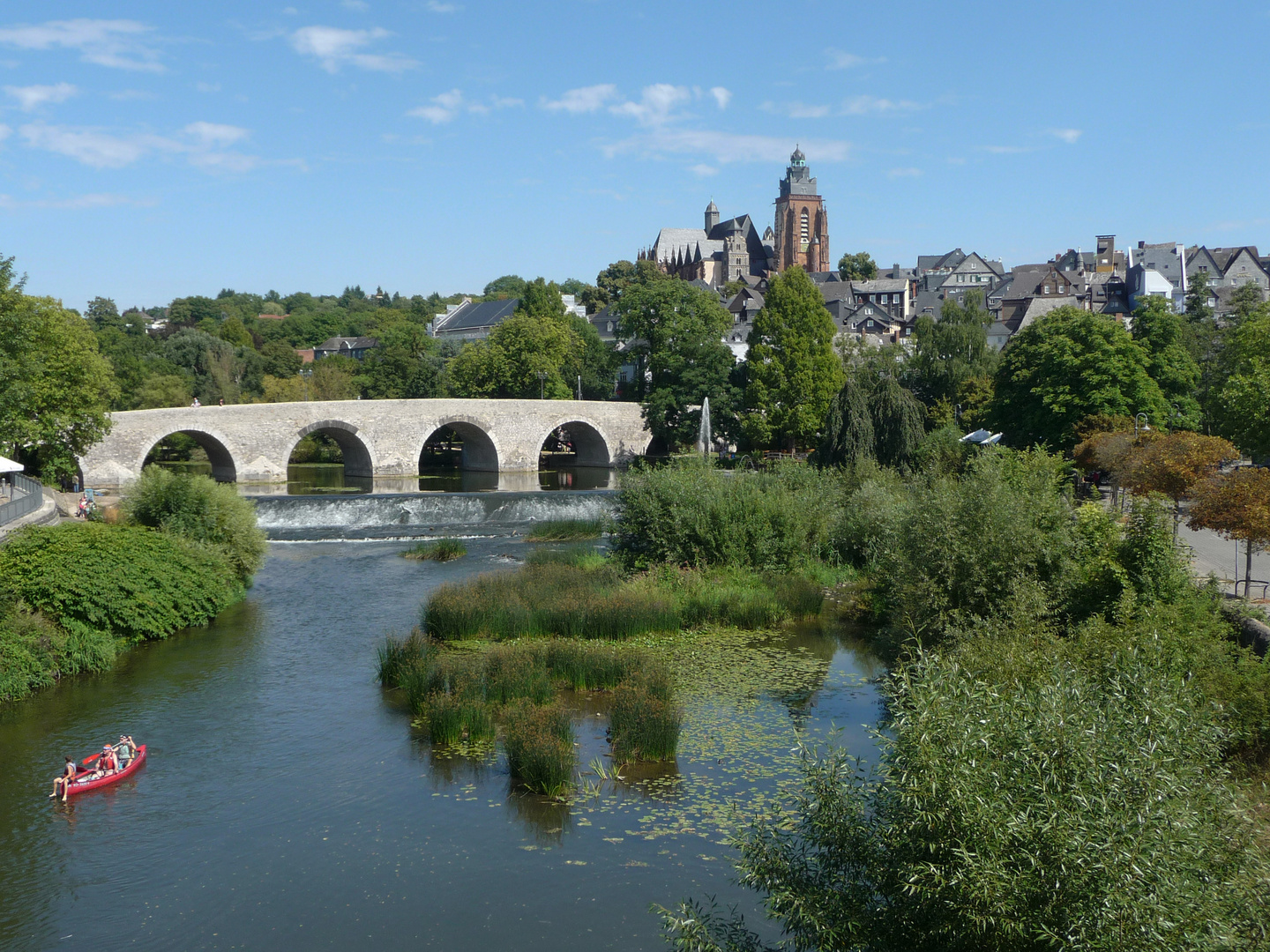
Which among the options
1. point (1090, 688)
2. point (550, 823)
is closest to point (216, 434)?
point (550, 823)

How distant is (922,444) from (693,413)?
20088mm

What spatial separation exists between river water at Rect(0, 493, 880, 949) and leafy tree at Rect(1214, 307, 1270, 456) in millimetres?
16573

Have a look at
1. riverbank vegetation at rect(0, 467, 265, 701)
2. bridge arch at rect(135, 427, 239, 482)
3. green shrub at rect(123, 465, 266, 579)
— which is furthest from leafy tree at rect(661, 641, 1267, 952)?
bridge arch at rect(135, 427, 239, 482)

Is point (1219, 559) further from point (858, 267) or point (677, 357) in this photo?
point (858, 267)

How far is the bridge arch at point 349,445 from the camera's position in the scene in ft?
147

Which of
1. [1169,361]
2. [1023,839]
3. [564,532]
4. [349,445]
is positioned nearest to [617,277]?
[349,445]

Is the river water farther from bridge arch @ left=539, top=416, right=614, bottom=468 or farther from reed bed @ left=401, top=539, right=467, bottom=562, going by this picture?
bridge arch @ left=539, top=416, right=614, bottom=468

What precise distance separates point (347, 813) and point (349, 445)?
40537mm

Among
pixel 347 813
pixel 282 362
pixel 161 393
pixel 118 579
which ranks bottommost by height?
pixel 347 813

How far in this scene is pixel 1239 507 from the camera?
1378cm

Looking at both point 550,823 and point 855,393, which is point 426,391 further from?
point 550,823

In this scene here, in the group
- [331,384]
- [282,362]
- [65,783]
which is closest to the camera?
[65,783]

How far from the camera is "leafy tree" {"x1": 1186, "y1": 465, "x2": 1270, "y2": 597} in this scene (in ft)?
43.4

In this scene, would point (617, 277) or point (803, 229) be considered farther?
point (803, 229)
